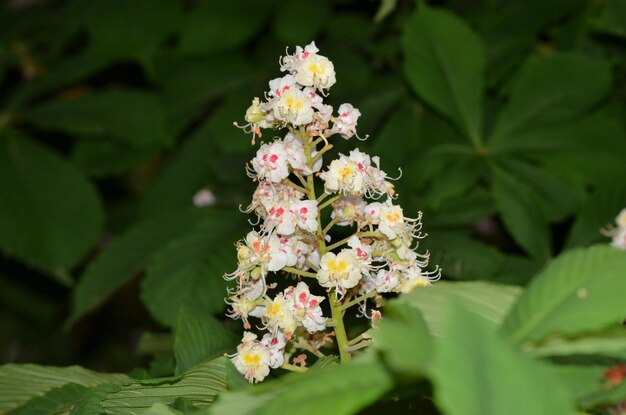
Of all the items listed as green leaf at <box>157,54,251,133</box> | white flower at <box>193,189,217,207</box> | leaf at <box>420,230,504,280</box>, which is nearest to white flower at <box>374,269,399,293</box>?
leaf at <box>420,230,504,280</box>

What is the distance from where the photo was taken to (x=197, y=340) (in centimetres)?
100

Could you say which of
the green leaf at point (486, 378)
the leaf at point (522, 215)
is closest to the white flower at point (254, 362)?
the green leaf at point (486, 378)

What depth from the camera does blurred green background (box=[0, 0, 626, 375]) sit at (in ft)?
4.99

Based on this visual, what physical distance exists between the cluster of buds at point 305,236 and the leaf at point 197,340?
146mm

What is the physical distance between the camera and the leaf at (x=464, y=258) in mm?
1379

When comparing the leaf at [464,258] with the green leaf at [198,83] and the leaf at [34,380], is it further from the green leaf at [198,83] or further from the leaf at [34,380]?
the green leaf at [198,83]

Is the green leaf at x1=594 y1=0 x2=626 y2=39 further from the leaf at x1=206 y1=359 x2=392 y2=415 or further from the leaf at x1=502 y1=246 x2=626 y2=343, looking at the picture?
the leaf at x1=206 y1=359 x2=392 y2=415

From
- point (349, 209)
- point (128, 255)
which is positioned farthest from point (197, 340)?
point (128, 255)

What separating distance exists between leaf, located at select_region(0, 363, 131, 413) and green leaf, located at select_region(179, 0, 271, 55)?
3.86ft

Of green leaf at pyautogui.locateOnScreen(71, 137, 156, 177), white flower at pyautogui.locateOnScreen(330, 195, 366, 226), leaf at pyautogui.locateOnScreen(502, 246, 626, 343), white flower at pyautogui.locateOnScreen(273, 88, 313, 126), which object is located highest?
green leaf at pyautogui.locateOnScreen(71, 137, 156, 177)

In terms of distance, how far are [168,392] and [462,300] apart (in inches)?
10.9

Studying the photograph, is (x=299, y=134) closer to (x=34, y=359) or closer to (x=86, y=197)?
(x=86, y=197)

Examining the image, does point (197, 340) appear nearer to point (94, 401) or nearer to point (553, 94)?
point (94, 401)

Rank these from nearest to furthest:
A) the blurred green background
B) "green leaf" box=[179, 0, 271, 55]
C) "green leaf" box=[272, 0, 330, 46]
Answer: the blurred green background < "green leaf" box=[272, 0, 330, 46] < "green leaf" box=[179, 0, 271, 55]
